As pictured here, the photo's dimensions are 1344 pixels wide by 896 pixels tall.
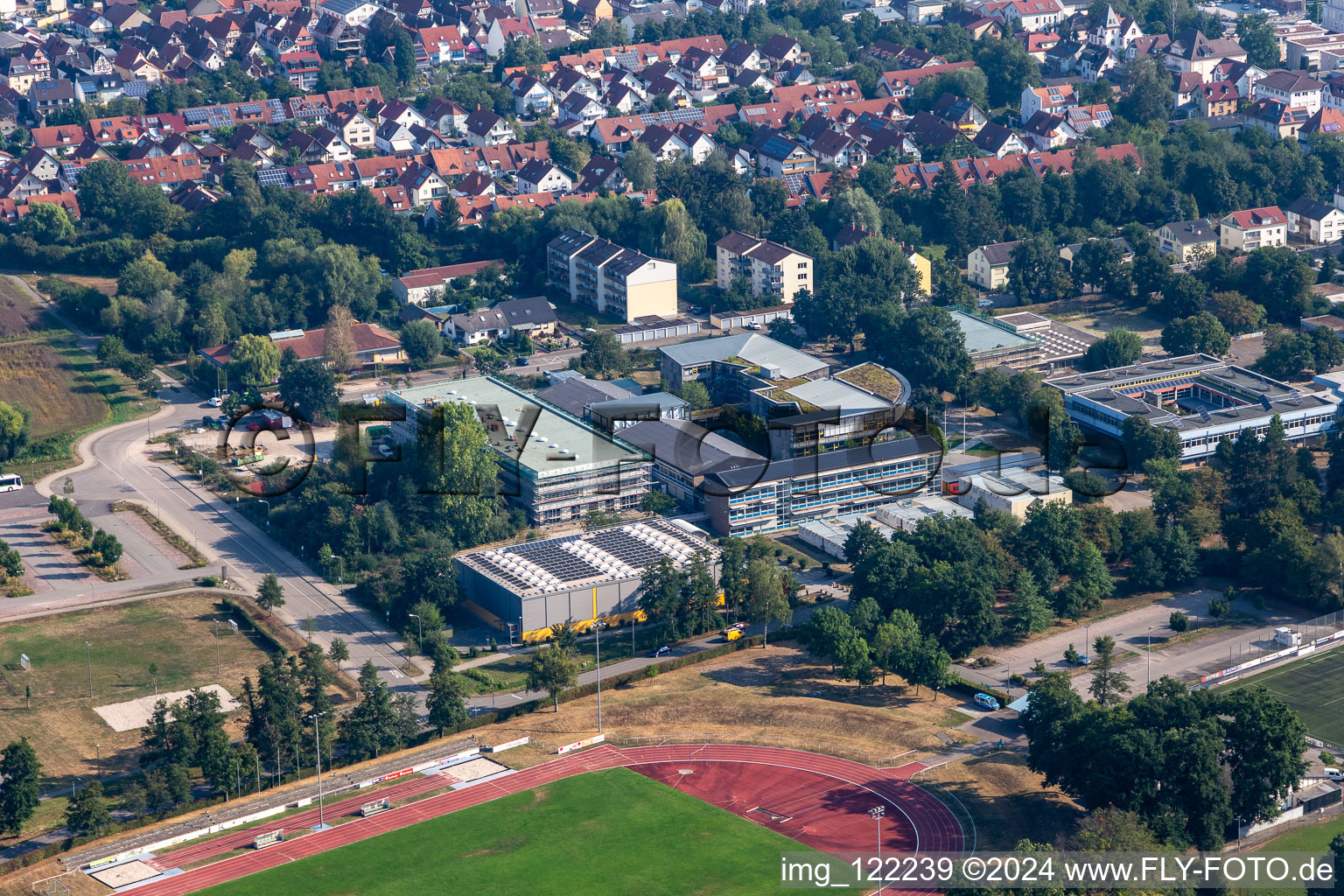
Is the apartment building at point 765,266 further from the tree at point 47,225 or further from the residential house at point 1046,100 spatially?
the tree at point 47,225

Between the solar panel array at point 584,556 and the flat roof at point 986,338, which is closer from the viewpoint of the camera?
the solar panel array at point 584,556

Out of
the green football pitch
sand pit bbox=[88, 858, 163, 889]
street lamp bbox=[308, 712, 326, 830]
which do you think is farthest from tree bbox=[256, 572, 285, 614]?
the green football pitch

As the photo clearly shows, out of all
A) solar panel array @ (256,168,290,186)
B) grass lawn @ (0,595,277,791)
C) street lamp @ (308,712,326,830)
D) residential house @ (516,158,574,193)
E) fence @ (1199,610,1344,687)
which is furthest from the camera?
residential house @ (516,158,574,193)

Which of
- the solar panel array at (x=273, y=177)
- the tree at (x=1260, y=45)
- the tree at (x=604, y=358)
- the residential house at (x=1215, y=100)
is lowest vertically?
the tree at (x=604, y=358)

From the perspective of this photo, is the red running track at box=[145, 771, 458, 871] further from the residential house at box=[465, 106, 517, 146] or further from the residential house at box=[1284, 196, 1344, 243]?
the residential house at box=[465, 106, 517, 146]

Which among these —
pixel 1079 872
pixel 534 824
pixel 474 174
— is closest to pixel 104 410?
pixel 474 174

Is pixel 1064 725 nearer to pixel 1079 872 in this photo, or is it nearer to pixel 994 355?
pixel 1079 872

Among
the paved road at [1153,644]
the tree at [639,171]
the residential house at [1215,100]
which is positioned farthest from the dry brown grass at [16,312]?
the residential house at [1215,100]
